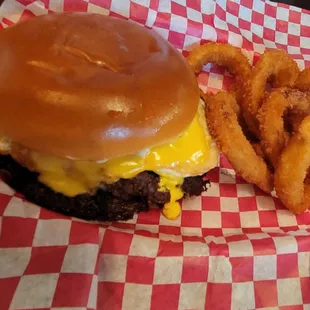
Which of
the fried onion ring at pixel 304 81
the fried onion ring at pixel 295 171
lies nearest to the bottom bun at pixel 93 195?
the fried onion ring at pixel 295 171

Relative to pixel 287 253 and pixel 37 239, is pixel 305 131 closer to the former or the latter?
pixel 287 253

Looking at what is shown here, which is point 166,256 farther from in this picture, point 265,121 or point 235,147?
point 265,121

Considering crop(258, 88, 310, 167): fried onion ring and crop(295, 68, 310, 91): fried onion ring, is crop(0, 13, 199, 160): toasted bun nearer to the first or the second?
crop(258, 88, 310, 167): fried onion ring

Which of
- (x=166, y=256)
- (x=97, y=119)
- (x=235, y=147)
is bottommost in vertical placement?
(x=166, y=256)

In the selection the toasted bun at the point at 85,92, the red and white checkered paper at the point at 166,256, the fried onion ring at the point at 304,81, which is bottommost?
the red and white checkered paper at the point at 166,256

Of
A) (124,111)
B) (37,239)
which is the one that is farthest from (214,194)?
(37,239)

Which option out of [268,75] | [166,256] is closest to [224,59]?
[268,75]

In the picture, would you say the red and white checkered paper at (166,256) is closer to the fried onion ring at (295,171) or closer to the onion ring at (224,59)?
the fried onion ring at (295,171)
